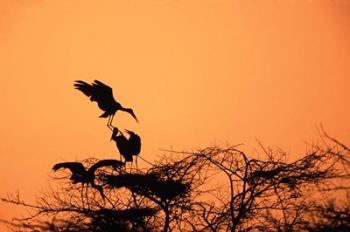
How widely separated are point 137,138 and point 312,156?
2.92 metres

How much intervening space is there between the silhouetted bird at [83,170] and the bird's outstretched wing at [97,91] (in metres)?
1.57

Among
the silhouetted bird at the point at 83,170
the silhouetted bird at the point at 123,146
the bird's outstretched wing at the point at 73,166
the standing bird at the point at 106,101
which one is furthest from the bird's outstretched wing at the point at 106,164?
the standing bird at the point at 106,101

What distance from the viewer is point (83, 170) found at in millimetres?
6562

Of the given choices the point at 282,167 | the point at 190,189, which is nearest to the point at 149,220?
the point at 190,189

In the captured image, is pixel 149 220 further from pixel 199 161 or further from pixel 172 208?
pixel 199 161

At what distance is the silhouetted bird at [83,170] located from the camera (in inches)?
256

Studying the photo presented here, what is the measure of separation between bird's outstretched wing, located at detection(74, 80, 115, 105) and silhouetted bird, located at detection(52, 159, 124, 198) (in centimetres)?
157

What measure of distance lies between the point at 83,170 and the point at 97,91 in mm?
1896

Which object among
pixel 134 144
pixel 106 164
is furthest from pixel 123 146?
pixel 106 164

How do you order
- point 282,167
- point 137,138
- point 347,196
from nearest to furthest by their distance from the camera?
point 347,196, point 282,167, point 137,138

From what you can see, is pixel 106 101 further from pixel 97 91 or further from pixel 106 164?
pixel 106 164

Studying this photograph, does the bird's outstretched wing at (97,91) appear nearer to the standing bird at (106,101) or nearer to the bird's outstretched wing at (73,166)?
the standing bird at (106,101)

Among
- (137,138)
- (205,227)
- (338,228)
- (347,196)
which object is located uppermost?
(137,138)

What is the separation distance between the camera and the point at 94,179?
6.75 metres
